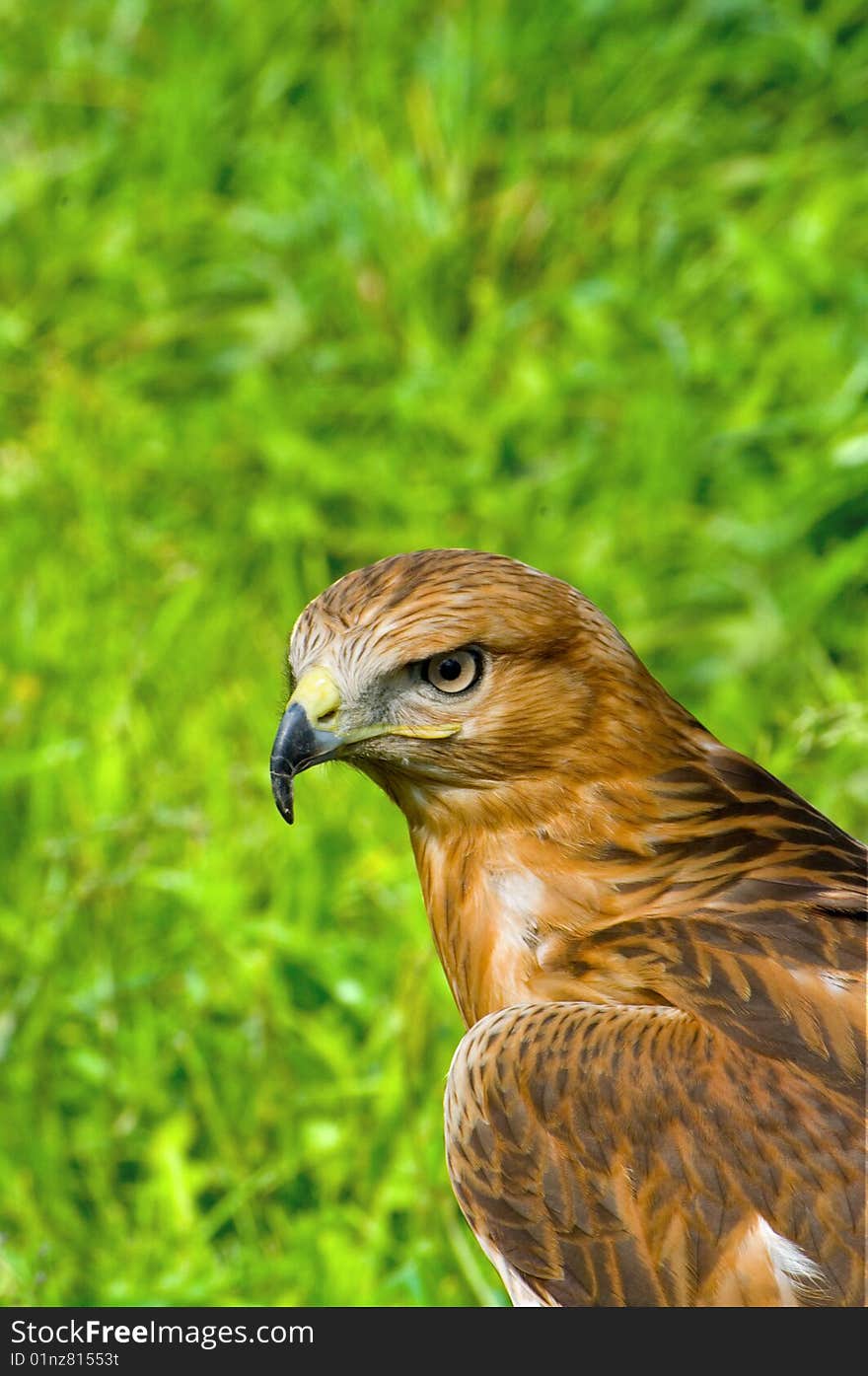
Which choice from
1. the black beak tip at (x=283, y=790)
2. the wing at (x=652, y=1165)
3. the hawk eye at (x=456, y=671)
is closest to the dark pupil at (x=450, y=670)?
the hawk eye at (x=456, y=671)

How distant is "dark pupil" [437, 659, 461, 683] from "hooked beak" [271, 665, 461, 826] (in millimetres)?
134

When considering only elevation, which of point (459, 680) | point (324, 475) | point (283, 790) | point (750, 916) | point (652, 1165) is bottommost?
point (652, 1165)

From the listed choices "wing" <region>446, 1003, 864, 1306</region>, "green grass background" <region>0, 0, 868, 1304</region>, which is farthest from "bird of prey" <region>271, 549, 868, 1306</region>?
"green grass background" <region>0, 0, 868, 1304</region>

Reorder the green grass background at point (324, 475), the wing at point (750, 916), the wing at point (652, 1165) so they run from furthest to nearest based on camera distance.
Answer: the green grass background at point (324, 475) < the wing at point (750, 916) < the wing at point (652, 1165)

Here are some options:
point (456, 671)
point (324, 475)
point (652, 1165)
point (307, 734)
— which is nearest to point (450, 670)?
point (456, 671)

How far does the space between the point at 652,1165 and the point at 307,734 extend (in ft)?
2.41

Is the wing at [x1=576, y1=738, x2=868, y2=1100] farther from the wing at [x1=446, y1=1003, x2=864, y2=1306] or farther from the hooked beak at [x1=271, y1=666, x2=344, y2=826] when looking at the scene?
the hooked beak at [x1=271, y1=666, x2=344, y2=826]

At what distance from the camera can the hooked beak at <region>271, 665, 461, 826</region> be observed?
277 centimetres

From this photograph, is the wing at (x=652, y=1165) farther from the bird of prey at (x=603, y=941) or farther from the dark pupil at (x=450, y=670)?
the dark pupil at (x=450, y=670)

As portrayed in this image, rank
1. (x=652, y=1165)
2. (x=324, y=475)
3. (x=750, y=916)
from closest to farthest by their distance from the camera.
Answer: (x=652, y=1165)
(x=750, y=916)
(x=324, y=475)

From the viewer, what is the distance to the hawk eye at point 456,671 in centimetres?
283

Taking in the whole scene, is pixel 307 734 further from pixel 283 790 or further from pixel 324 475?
pixel 324 475

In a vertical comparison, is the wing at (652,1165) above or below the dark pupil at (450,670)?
below

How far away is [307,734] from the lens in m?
2.78
